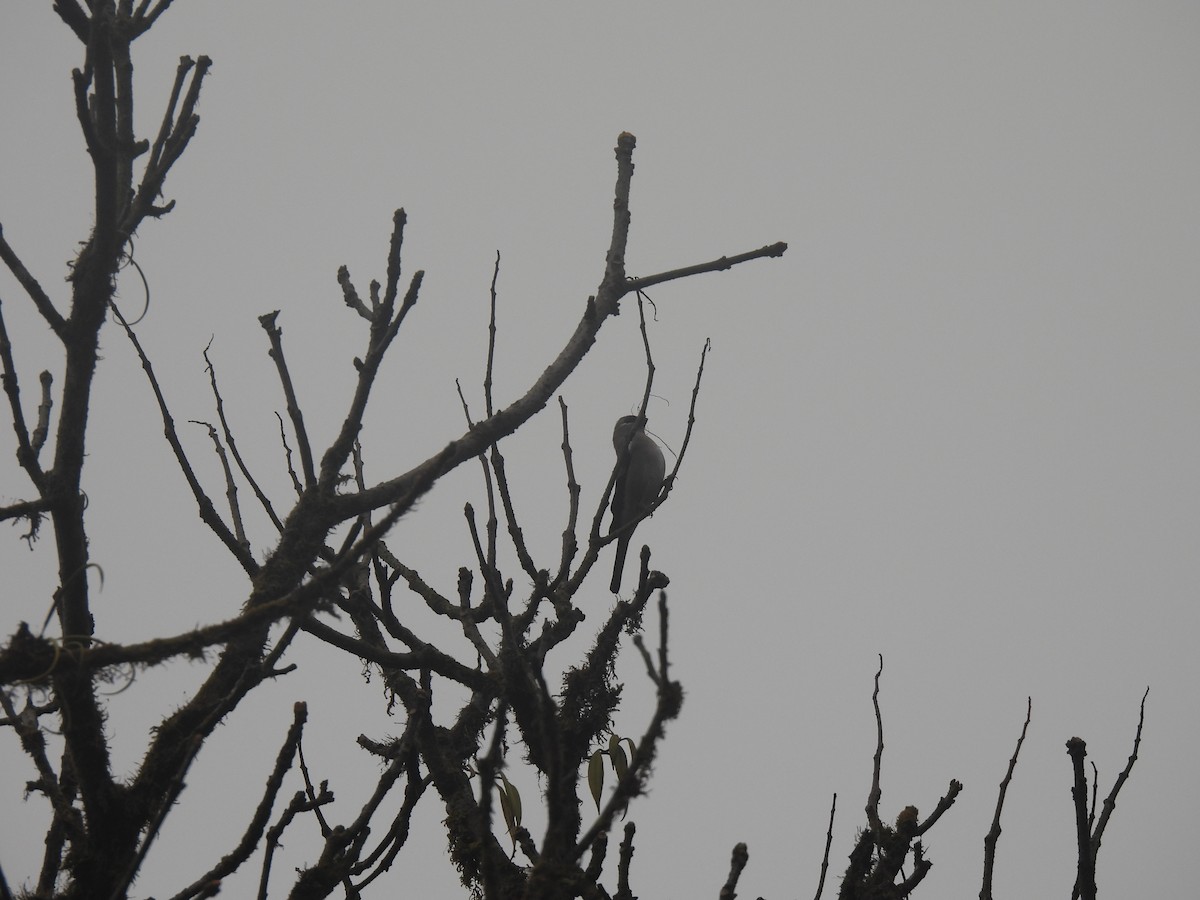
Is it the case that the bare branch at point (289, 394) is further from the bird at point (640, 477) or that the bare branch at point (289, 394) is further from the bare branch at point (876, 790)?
the bird at point (640, 477)

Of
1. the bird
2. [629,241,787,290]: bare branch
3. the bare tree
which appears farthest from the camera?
the bird

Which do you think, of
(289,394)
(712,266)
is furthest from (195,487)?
(712,266)

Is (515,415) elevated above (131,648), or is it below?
above

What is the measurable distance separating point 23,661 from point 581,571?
6.19ft

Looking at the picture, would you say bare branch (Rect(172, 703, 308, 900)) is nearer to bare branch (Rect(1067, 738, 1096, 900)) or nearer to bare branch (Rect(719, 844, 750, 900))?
bare branch (Rect(719, 844, 750, 900))

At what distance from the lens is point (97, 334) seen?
2.26m

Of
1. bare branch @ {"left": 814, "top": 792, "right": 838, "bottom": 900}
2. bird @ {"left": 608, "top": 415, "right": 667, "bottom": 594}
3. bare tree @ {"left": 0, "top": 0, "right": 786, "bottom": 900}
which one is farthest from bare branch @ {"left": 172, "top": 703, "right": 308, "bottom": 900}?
bird @ {"left": 608, "top": 415, "right": 667, "bottom": 594}

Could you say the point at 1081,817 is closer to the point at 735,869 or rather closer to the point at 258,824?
the point at 735,869

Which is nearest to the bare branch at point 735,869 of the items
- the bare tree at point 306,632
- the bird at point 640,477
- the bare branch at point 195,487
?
the bare tree at point 306,632

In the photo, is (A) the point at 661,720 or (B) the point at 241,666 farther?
(B) the point at 241,666

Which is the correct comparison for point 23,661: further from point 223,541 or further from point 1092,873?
point 1092,873

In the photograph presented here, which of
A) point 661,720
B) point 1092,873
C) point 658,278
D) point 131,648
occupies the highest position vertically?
point 658,278

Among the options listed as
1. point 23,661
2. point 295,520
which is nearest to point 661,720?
point 23,661

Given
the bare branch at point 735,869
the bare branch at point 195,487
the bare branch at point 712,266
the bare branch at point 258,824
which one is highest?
the bare branch at point 712,266
